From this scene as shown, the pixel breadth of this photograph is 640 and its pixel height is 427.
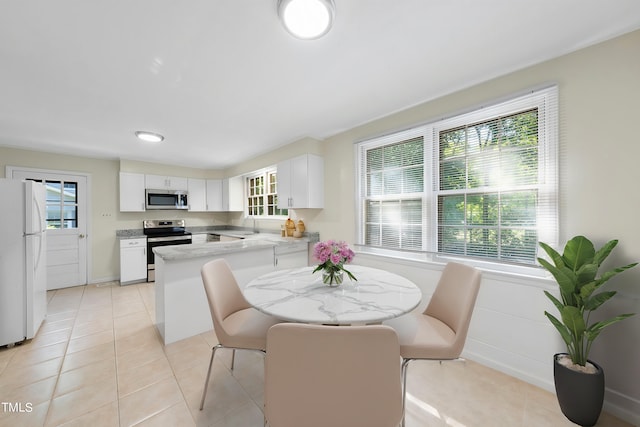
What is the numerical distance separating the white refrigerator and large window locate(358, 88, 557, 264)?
3.61m

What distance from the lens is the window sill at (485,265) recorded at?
1788mm

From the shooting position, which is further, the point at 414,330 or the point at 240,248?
the point at 240,248

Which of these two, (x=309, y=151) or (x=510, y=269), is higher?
(x=309, y=151)

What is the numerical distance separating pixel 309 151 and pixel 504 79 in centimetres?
222

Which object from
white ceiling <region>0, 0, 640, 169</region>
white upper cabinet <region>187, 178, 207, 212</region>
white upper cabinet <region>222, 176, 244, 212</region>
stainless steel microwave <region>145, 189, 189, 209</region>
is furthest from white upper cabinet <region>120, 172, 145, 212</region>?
white ceiling <region>0, 0, 640, 169</region>

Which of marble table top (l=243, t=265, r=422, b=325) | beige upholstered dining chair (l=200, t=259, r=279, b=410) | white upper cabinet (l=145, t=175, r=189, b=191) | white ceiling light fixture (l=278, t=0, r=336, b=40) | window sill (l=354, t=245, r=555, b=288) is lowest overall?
beige upholstered dining chair (l=200, t=259, r=279, b=410)

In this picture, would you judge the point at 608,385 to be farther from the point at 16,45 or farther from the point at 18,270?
the point at 18,270

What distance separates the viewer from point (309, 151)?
11.2ft

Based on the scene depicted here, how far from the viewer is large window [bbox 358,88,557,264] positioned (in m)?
1.82

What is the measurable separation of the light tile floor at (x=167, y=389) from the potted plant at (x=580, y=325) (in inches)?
6.5

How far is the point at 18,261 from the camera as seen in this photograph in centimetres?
231

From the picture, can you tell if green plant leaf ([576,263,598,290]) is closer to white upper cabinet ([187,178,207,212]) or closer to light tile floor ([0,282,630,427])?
light tile floor ([0,282,630,427])

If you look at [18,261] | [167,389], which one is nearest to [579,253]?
[167,389]

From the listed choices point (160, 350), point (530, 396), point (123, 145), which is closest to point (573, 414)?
point (530, 396)
